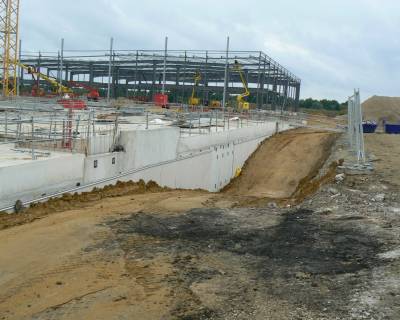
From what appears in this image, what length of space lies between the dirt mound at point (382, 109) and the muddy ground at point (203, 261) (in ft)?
202

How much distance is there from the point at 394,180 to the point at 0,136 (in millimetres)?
12145

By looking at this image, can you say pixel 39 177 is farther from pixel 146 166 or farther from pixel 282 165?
pixel 282 165

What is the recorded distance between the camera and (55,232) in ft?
28.4

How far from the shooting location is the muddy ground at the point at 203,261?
216 inches

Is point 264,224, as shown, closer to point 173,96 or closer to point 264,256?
point 264,256

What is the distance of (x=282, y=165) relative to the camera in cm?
2836

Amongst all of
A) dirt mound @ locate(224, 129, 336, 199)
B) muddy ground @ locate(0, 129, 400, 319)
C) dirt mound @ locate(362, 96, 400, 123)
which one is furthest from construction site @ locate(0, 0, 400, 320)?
dirt mound @ locate(362, 96, 400, 123)

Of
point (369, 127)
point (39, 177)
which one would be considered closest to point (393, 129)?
point (369, 127)

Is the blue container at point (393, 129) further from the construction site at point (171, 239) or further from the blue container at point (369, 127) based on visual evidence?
the construction site at point (171, 239)

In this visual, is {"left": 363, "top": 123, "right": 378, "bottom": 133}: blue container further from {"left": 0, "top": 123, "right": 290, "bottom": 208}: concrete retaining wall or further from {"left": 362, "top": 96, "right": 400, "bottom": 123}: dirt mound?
{"left": 362, "top": 96, "right": 400, "bottom": 123}: dirt mound

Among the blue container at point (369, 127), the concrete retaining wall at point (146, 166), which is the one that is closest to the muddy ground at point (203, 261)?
the concrete retaining wall at point (146, 166)

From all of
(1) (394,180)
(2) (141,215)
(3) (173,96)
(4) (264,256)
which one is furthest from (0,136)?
(3) (173,96)

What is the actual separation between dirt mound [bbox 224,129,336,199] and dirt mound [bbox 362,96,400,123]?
3594 cm

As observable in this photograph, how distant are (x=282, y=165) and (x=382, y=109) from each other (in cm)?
4984
